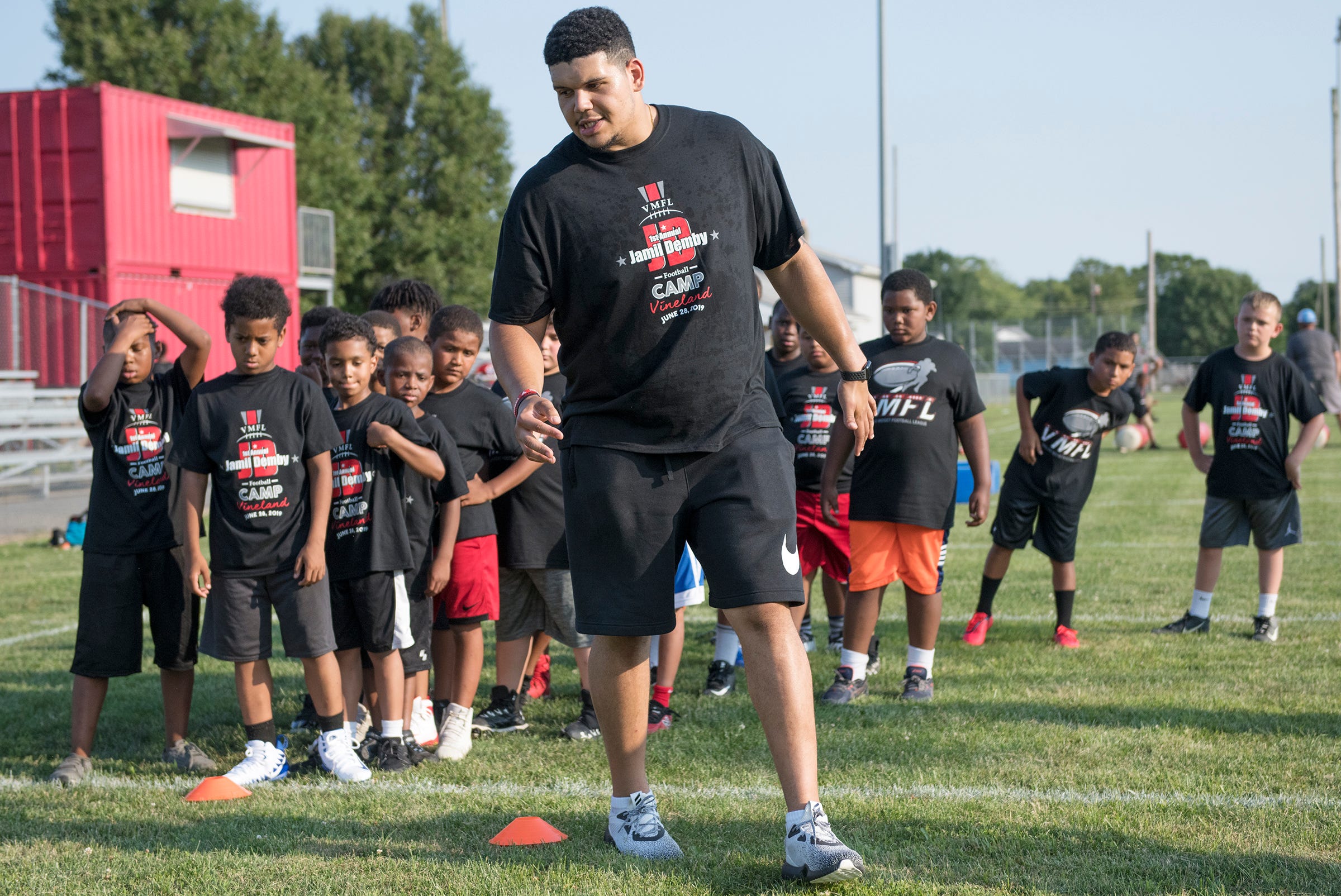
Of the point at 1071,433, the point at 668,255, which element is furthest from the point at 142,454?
the point at 1071,433

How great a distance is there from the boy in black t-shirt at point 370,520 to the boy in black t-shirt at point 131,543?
0.60m

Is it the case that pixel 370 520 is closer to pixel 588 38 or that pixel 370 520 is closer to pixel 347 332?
pixel 347 332

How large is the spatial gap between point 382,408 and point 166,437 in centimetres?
93

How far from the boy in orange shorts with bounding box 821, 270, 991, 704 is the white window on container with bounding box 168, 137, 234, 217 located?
22.0 metres

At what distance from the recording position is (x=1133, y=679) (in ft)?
18.9

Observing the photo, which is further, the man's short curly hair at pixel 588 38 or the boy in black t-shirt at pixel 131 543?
the boy in black t-shirt at pixel 131 543

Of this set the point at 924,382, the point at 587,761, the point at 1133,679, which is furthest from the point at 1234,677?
the point at 587,761

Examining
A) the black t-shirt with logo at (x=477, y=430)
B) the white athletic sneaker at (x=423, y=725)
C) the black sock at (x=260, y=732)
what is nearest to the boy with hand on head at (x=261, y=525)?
the black sock at (x=260, y=732)

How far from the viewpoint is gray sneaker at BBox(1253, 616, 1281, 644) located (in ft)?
21.8

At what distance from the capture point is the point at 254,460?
14.9 feet

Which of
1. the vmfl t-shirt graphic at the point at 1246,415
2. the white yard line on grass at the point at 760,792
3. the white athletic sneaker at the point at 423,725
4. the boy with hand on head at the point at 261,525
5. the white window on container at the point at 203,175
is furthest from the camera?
the white window on container at the point at 203,175

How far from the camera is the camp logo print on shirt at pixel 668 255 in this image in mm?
3180

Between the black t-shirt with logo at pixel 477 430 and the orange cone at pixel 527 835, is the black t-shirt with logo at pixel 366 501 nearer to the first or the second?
the black t-shirt with logo at pixel 477 430

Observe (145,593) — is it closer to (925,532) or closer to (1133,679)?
(925,532)
